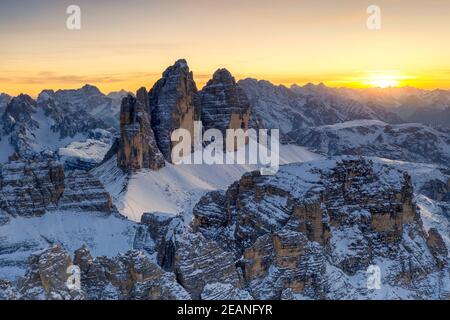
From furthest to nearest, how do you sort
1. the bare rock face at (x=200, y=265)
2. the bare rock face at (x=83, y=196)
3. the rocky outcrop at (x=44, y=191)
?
the bare rock face at (x=83, y=196), the rocky outcrop at (x=44, y=191), the bare rock face at (x=200, y=265)

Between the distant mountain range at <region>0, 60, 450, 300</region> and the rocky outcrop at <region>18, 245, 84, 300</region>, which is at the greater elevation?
the rocky outcrop at <region>18, 245, 84, 300</region>

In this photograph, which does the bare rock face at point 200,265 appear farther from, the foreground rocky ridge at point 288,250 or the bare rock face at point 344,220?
the bare rock face at point 344,220

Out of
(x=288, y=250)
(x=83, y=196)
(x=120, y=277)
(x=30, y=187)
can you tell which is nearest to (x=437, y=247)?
(x=288, y=250)

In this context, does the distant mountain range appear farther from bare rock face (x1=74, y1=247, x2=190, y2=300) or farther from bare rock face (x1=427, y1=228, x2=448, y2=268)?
bare rock face (x1=427, y1=228, x2=448, y2=268)

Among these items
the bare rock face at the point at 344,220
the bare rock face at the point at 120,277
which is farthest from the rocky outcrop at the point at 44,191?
the bare rock face at the point at 120,277

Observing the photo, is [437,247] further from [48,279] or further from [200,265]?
[48,279]

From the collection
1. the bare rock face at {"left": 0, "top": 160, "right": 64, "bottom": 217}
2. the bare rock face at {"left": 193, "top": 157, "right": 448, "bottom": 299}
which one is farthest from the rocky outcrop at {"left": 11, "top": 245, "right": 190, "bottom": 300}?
the bare rock face at {"left": 0, "top": 160, "right": 64, "bottom": 217}

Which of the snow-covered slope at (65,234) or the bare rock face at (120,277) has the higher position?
the bare rock face at (120,277)
